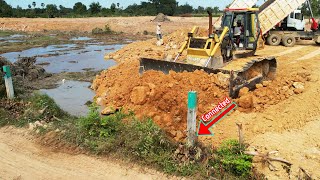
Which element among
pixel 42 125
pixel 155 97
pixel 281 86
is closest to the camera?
pixel 42 125

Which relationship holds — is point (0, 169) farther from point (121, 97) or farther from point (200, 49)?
point (200, 49)

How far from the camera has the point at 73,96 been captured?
460 inches

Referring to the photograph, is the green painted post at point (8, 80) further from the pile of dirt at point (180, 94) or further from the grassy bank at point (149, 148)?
the pile of dirt at point (180, 94)

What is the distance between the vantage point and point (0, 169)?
6078mm

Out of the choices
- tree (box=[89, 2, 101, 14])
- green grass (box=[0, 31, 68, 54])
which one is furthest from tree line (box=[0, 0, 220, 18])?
green grass (box=[0, 31, 68, 54])

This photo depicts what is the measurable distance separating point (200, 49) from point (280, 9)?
1177 centimetres

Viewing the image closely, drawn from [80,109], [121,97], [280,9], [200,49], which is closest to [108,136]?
[121,97]

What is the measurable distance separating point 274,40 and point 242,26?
900 centimetres

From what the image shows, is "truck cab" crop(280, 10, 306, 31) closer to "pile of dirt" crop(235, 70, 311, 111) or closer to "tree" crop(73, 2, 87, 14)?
"pile of dirt" crop(235, 70, 311, 111)

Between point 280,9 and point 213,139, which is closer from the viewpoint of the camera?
point 213,139

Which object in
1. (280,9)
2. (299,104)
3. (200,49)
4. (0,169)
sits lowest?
(0,169)

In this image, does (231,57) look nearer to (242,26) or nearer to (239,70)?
(242,26)

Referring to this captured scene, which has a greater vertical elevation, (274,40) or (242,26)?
(242,26)

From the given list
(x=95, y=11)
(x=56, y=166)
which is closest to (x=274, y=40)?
(x=56, y=166)
